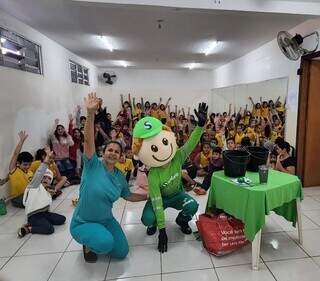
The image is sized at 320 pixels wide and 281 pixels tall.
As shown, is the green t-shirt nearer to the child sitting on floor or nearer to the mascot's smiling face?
the mascot's smiling face

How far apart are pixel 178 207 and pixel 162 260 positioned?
57 centimetres

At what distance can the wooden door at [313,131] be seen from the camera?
384 centimetres

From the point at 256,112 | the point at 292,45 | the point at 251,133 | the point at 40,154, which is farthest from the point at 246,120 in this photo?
the point at 40,154

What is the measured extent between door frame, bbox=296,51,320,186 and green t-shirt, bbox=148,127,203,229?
2248 millimetres

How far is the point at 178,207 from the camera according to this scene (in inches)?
105

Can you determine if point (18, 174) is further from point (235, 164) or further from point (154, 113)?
point (154, 113)

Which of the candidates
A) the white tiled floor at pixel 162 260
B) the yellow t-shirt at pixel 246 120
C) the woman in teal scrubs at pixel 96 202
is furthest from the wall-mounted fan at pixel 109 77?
the woman in teal scrubs at pixel 96 202

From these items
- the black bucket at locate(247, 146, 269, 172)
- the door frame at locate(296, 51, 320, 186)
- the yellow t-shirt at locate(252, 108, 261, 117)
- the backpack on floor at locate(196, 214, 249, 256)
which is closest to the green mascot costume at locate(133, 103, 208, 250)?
the backpack on floor at locate(196, 214, 249, 256)

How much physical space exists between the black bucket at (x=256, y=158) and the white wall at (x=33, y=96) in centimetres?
298

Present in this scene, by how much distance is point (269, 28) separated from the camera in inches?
168

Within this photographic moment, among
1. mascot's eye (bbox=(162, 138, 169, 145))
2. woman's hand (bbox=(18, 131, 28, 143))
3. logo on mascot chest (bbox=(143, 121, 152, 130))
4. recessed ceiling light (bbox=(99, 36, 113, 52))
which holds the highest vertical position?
recessed ceiling light (bbox=(99, 36, 113, 52))

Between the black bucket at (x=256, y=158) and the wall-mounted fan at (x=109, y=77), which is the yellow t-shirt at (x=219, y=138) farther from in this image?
the wall-mounted fan at (x=109, y=77)

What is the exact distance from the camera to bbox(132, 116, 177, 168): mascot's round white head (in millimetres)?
2293

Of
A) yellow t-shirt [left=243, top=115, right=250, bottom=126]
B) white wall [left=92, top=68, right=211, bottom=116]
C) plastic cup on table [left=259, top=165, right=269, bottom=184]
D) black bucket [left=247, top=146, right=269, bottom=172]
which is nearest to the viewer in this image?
plastic cup on table [left=259, top=165, right=269, bottom=184]
